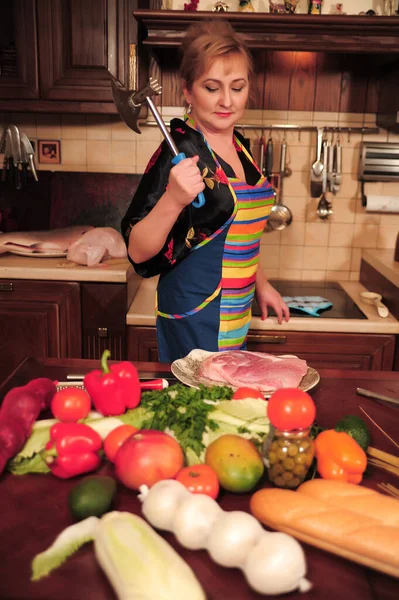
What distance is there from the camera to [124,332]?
7.41 feet

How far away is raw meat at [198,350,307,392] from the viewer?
112 centimetres

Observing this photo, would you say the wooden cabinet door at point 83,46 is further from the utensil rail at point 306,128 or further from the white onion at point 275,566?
the white onion at point 275,566

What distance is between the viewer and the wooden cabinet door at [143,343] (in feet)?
7.30

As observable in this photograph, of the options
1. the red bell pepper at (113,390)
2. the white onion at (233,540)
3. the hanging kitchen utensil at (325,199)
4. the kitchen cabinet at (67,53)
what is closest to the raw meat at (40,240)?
the kitchen cabinet at (67,53)

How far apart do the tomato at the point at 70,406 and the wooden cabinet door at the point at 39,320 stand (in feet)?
4.44

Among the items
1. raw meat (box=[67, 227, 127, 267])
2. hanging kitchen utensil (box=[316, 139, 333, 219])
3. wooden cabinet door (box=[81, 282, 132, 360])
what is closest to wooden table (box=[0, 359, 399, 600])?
wooden cabinet door (box=[81, 282, 132, 360])

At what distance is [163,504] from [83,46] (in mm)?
2072

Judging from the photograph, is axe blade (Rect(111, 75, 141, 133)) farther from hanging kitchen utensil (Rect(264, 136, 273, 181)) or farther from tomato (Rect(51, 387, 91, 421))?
hanging kitchen utensil (Rect(264, 136, 273, 181))

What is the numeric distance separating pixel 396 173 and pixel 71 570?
7.53ft

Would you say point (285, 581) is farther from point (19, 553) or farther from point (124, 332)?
point (124, 332)

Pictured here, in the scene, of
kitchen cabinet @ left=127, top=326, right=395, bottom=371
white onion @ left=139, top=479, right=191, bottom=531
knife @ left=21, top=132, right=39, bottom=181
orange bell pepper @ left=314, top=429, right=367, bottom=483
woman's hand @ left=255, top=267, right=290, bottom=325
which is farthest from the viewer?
knife @ left=21, top=132, right=39, bottom=181

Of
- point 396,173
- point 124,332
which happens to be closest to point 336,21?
point 396,173

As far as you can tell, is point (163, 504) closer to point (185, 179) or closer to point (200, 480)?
point (200, 480)

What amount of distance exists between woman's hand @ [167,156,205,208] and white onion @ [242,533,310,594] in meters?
0.72
